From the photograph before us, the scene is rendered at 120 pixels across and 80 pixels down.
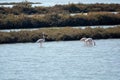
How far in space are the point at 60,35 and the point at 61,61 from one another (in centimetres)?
817

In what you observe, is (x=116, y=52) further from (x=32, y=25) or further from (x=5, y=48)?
(x=32, y=25)

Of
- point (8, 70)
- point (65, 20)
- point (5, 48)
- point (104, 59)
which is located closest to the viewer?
point (8, 70)

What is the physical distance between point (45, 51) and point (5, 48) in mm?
2739

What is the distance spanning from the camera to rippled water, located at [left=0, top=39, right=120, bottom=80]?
92.9 feet

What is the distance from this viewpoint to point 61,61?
3259 cm

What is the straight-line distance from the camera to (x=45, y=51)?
36.5 m

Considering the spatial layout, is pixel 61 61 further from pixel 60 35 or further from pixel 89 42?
pixel 60 35

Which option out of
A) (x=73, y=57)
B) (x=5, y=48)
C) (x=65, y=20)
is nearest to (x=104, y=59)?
(x=73, y=57)

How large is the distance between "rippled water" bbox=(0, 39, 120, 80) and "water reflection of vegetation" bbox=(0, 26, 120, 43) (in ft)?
2.91

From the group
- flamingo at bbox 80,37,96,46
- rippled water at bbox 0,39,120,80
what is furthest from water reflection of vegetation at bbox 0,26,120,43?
flamingo at bbox 80,37,96,46

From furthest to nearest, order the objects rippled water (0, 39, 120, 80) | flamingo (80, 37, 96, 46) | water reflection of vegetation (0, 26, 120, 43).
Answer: water reflection of vegetation (0, 26, 120, 43) → flamingo (80, 37, 96, 46) → rippled water (0, 39, 120, 80)

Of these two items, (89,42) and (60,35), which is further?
(60,35)

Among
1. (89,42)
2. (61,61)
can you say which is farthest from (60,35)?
(61,61)

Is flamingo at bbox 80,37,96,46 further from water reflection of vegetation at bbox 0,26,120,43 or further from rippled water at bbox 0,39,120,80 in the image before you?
water reflection of vegetation at bbox 0,26,120,43
